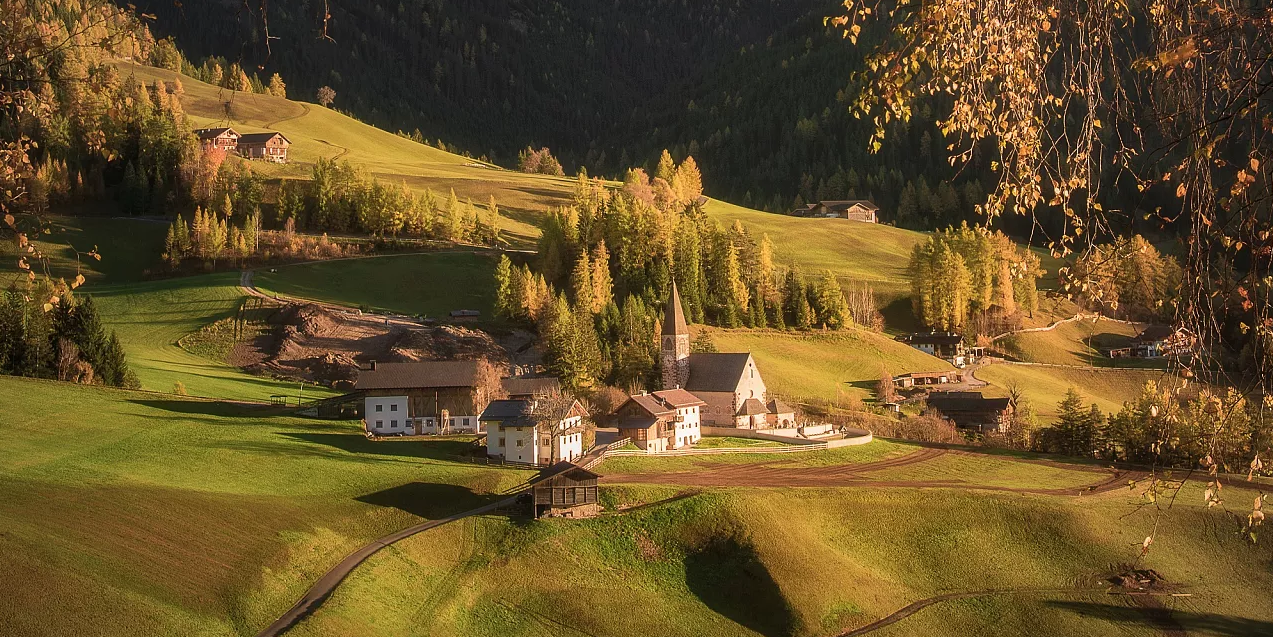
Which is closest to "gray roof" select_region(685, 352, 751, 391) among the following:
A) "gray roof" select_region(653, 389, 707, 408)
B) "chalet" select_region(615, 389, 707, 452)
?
"gray roof" select_region(653, 389, 707, 408)

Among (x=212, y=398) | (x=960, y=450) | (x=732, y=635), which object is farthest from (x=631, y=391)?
(x=732, y=635)

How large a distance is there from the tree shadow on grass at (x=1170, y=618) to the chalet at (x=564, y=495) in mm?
20663

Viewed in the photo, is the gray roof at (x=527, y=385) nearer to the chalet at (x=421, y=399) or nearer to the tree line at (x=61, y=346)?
the chalet at (x=421, y=399)

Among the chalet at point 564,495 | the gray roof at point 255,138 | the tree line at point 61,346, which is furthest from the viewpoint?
the gray roof at point 255,138

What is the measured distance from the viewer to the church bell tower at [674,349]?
84312 mm

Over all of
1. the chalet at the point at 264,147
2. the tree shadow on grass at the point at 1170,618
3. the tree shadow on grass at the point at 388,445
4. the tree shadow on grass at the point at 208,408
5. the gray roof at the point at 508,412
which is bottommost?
the tree shadow on grass at the point at 1170,618

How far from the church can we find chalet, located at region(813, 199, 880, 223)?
330 ft

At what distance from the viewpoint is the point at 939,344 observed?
355ft

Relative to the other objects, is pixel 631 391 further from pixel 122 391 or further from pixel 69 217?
pixel 69 217

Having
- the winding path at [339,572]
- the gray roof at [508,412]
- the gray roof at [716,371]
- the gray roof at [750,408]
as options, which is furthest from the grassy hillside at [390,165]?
the winding path at [339,572]

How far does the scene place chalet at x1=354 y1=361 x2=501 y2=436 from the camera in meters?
72.5

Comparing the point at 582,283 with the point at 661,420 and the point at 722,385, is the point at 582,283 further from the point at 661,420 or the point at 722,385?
the point at 661,420

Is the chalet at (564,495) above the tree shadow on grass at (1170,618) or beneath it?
above

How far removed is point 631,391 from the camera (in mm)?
83000
